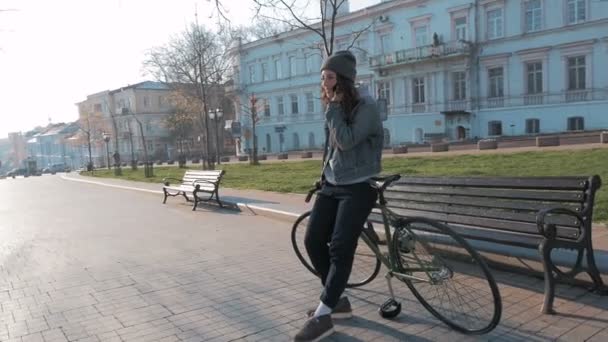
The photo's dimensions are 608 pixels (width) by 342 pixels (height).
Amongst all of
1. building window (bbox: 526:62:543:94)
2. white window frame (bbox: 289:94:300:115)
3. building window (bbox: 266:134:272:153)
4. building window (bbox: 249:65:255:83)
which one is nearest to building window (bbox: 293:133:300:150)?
white window frame (bbox: 289:94:300:115)

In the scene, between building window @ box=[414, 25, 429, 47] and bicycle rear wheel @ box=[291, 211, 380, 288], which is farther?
building window @ box=[414, 25, 429, 47]

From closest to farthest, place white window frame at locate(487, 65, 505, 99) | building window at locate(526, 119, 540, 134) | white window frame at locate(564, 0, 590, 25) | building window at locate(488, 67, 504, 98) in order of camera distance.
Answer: white window frame at locate(564, 0, 590, 25)
building window at locate(526, 119, 540, 134)
white window frame at locate(487, 65, 505, 99)
building window at locate(488, 67, 504, 98)

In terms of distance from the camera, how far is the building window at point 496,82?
3791cm

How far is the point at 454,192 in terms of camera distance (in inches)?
211

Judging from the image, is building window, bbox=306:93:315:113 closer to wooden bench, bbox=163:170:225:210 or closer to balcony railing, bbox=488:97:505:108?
balcony railing, bbox=488:97:505:108

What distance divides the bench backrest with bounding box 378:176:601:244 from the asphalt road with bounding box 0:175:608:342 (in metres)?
0.61

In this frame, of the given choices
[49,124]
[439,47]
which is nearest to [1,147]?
[49,124]

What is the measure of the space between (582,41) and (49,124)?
11688 cm

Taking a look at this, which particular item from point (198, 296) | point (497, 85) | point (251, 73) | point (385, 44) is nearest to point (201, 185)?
point (198, 296)

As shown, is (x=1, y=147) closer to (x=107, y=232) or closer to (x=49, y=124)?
(x=49, y=124)

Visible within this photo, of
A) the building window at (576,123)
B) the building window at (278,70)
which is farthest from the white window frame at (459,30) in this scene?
the building window at (278,70)

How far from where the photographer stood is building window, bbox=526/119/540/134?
116 feet

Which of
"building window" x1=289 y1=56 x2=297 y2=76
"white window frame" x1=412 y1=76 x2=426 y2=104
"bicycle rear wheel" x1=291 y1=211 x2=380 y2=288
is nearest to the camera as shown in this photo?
"bicycle rear wheel" x1=291 y1=211 x2=380 y2=288

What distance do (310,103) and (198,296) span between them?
48176 mm
